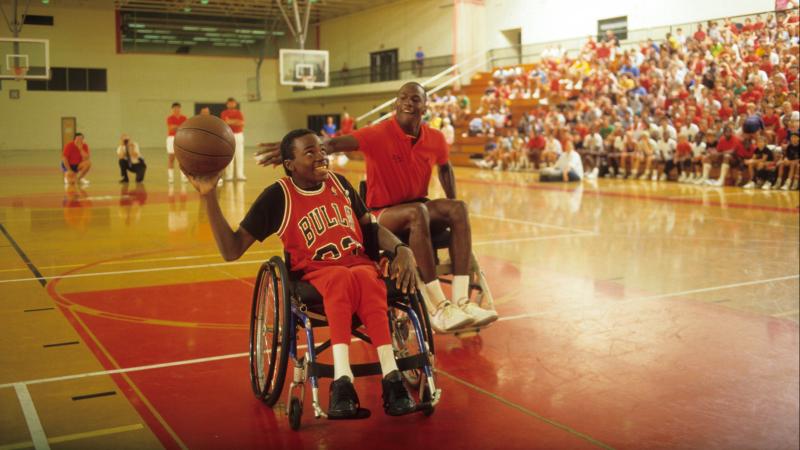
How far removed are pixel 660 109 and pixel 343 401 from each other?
1411 centimetres

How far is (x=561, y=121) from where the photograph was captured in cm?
1720

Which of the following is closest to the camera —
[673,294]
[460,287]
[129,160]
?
[460,287]

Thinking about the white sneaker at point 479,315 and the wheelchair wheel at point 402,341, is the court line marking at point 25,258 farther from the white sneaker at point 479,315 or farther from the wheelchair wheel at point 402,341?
the white sneaker at point 479,315

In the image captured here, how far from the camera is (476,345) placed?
13.7ft

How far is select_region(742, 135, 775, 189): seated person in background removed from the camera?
43.3ft

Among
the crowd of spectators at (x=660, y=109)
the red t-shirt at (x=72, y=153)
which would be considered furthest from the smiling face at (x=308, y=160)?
the crowd of spectators at (x=660, y=109)

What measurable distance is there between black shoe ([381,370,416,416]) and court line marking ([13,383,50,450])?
3.66ft

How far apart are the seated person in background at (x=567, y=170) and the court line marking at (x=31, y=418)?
12.4 meters

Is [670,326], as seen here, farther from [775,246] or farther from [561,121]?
[561,121]

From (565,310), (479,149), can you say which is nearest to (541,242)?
(565,310)

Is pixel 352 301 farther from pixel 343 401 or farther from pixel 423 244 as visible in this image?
pixel 423 244

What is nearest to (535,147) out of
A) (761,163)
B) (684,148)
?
(684,148)

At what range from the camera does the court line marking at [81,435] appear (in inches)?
104

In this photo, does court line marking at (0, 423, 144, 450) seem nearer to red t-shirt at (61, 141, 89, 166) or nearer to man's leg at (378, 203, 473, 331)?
man's leg at (378, 203, 473, 331)
